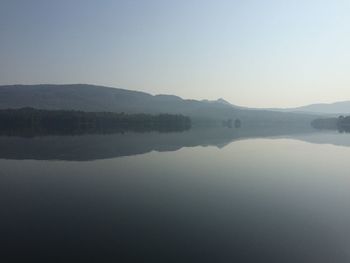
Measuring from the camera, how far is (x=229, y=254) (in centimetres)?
1184

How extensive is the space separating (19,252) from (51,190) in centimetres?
970

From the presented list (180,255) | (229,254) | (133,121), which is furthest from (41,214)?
(133,121)

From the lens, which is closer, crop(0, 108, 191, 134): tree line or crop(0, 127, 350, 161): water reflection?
crop(0, 127, 350, 161): water reflection

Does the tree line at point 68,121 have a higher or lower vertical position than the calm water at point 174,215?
higher

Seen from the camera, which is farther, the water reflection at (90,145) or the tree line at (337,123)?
the tree line at (337,123)

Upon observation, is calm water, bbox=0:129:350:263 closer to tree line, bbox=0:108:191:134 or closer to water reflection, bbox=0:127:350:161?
water reflection, bbox=0:127:350:161

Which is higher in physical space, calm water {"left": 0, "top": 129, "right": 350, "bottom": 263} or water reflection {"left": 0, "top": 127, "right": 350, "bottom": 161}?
water reflection {"left": 0, "top": 127, "right": 350, "bottom": 161}

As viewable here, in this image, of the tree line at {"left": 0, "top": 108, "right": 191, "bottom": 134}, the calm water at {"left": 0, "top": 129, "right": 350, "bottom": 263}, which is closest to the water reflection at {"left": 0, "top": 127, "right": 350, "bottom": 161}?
the calm water at {"left": 0, "top": 129, "right": 350, "bottom": 263}

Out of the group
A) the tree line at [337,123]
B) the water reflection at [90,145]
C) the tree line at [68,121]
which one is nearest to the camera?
the water reflection at [90,145]

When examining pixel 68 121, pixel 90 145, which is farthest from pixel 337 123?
pixel 90 145

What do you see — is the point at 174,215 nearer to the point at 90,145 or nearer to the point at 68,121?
the point at 90,145

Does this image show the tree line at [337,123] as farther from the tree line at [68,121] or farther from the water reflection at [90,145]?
the water reflection at [90,145]

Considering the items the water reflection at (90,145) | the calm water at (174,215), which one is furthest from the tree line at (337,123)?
the calm water at (174,215)

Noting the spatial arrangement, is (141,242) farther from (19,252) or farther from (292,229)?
(292,229)
